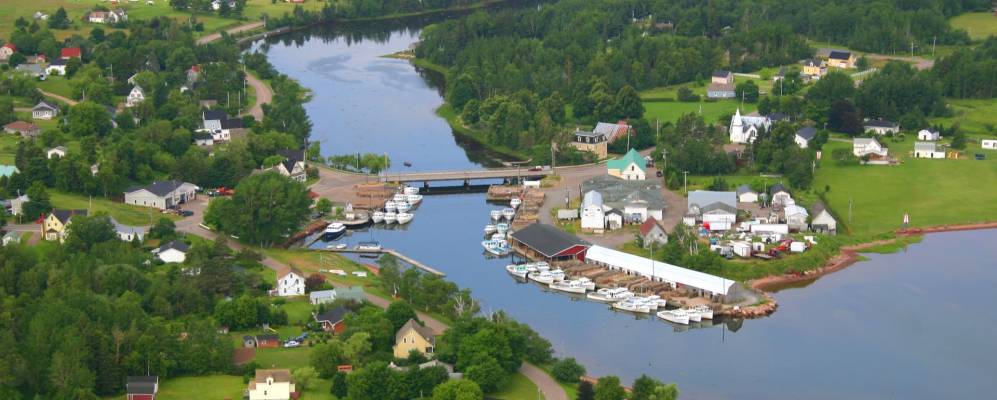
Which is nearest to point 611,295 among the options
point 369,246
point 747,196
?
point 369,246

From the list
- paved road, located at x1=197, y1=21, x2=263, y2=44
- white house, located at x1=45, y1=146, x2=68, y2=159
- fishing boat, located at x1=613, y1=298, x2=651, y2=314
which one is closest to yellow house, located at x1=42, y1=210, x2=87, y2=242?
white house, located at x1=45, y1=146, x2=68, y2=159

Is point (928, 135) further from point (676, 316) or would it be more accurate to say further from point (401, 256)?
point (401, 256)

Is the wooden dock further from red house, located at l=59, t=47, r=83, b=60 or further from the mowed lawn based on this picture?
red house, located at l=59, t=47, r=83, b=60

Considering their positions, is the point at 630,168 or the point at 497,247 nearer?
the point at 497,247

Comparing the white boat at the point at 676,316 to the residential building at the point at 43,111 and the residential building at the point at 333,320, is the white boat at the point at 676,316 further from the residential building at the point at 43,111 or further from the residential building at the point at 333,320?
the residential building at the point at 43,111

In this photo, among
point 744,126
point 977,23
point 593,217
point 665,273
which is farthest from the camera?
point 977,23

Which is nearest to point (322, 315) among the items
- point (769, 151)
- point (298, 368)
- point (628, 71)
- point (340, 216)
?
point (298, 368)

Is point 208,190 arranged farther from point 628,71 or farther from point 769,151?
point 628,71
